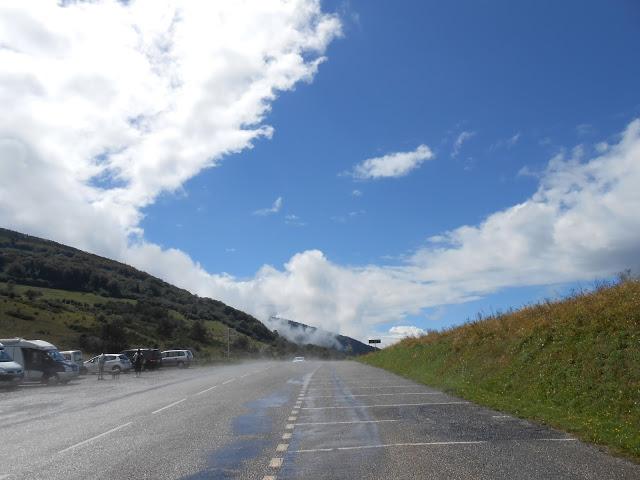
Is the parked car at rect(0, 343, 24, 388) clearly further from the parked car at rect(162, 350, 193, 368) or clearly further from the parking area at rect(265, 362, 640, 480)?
the parked car at rect(162, 350, 193, 368)

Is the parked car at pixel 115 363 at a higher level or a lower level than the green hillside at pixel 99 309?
lower

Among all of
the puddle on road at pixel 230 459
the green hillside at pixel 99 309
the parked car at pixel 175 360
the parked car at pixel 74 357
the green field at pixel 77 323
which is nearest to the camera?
the puddle on road at pixel 230 459

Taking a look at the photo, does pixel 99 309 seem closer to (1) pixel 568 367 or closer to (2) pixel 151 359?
(2) pixel 151 359

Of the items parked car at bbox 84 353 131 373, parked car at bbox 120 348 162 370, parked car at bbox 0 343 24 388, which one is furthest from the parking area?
parked car at bbox 120 348 162 370

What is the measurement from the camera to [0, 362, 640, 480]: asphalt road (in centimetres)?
804

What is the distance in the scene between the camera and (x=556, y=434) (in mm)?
10406

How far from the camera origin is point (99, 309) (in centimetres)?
9719

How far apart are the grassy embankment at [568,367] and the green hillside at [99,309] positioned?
51559 millimetres

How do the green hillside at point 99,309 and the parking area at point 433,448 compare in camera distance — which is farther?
the green hillside at point 99,309

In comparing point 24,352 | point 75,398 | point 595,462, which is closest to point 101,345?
point 24,352

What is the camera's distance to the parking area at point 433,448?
25.6ft

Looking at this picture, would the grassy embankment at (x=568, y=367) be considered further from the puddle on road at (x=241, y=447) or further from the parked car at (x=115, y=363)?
the parked car at (x=115, y=363)

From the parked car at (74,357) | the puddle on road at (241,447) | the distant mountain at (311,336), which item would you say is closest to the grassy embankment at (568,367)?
the puddle on road at (241,447)

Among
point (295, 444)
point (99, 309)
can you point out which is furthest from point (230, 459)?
point (99, 309)
